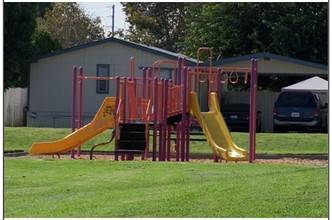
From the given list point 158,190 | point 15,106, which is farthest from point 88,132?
point 15,106

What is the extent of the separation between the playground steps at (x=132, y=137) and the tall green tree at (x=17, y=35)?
62.0 feet

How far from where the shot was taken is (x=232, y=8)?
173 ft

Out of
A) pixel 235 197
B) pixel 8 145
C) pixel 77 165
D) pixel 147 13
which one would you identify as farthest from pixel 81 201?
pixel 147 13

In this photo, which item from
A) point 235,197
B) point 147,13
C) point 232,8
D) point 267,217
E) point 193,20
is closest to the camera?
point 267,217

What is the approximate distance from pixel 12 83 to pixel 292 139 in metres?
18.9

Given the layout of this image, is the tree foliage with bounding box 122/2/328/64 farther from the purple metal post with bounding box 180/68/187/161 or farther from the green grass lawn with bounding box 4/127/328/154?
the purple metal post with bounding box 180/68/187/161

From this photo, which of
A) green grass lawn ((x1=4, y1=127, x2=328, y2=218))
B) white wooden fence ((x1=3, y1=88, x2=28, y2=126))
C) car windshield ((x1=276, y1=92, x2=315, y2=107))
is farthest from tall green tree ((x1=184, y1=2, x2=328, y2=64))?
green grass lawn ((x1=4, y1=127, x2=328, y2=218))

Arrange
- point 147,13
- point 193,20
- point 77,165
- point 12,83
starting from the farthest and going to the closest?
point 147,13
point 193,20
point 12,83
point 77,165

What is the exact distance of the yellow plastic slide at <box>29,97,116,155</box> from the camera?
2438 centimetres

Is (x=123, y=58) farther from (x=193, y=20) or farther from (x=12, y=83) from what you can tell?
(x=193, y=20)

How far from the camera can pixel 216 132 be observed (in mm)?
24391

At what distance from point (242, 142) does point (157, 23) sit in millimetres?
40493

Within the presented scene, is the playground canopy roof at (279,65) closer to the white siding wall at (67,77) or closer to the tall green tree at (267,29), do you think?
the white siding wall at (67,77)

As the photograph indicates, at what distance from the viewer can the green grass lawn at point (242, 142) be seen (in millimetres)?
29547
